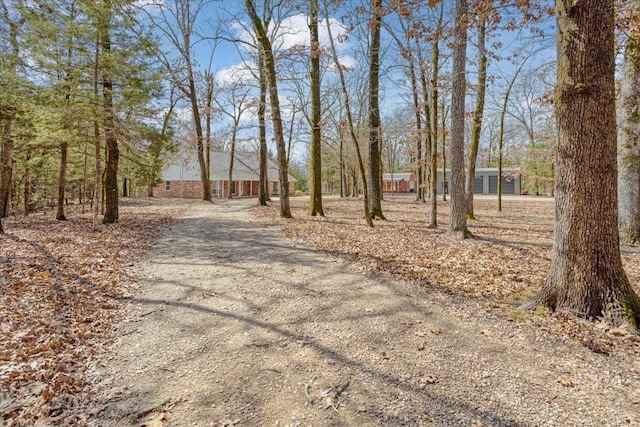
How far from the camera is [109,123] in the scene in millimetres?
9625

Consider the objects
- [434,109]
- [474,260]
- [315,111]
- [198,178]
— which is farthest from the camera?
[198,178]

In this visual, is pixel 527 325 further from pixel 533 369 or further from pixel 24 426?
pixel 24 426

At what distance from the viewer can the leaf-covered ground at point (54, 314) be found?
8.57 ft

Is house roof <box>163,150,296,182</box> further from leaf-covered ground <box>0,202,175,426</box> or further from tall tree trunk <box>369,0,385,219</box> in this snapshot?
leaf-covered ground <box>0,202,175,426</box>

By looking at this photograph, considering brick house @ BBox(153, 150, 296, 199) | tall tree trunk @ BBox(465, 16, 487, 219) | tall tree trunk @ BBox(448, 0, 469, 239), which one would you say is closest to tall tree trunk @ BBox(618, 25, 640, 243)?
tall tree trunk @ BBox(448, 0, 469, 239)

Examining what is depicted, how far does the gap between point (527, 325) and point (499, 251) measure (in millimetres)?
3722

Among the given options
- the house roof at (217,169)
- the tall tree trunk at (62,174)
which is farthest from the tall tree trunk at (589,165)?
the house roof at (217,169)

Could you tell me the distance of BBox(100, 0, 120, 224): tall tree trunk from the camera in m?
9.09

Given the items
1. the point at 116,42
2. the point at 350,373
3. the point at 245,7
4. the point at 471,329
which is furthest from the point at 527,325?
the point at 245,7

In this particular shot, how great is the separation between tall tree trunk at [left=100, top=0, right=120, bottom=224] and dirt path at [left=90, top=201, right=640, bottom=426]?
682cm

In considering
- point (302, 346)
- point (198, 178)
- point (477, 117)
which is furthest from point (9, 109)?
point (198, 178)

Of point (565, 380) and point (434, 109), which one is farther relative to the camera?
point (434, 109)

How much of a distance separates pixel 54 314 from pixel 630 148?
985 cm

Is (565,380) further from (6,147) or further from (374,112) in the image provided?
(6,147)
